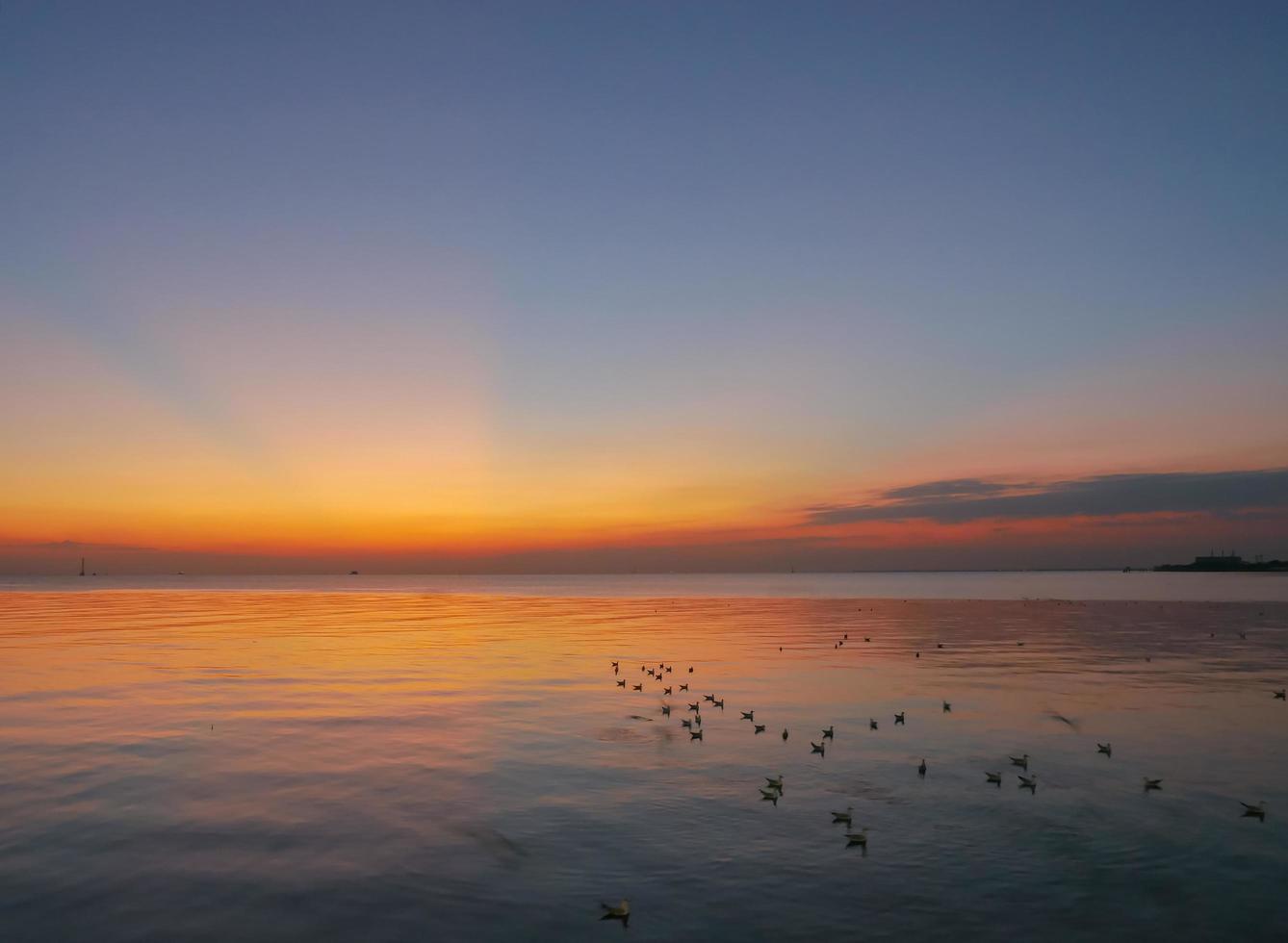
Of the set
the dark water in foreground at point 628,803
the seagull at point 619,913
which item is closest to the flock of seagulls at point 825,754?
the seagull at point 619,913

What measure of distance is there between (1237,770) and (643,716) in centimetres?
1975

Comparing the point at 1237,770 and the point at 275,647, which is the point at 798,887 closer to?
the point at 1237,770

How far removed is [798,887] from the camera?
16219 mm

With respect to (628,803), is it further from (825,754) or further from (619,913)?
(825,754)

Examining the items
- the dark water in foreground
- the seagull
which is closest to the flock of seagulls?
the seagull

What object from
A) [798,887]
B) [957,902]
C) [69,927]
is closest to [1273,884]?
[957,902]

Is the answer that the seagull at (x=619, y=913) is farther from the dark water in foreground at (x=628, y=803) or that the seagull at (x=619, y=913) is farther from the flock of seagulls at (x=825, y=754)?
the dark water in foreground at (x=628, y=803)

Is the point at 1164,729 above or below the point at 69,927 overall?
below

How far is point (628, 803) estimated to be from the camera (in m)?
21.5

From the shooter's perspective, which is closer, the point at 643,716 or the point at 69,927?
the point at 69,927

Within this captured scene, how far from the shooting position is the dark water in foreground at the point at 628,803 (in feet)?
49.8

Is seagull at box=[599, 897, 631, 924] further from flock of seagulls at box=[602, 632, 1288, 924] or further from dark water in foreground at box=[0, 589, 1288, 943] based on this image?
dark water in foreground at box=[0, 589, 1288, 943]

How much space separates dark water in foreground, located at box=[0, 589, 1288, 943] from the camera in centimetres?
1517

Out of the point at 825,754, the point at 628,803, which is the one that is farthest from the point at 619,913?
the point at 825,754
